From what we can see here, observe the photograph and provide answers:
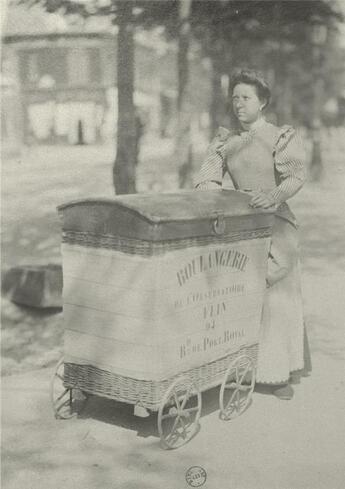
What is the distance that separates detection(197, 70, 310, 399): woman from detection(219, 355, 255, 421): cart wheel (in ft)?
0.43

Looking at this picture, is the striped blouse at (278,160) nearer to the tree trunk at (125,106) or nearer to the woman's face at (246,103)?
the woman's face at (246,103)

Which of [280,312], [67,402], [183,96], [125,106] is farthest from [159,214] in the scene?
[183,96]

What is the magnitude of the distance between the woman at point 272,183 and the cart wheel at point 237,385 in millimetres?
131

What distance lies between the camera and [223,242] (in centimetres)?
352

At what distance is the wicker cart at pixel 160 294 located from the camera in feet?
10.5

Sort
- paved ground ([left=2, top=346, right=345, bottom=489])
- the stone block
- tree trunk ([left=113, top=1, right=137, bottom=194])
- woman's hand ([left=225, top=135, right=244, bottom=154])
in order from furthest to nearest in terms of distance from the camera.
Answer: the stone block
tree trunk ([left=113, top=1, right=137, bottom=194])
woman's hand ([left=225, top=135, right=244, bottom=154])
paved ground ([left=2, top=346, right=345, bottom=489])

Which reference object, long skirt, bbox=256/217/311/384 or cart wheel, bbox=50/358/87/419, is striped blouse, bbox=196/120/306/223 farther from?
cart wheel, bbox=50/358/87/419

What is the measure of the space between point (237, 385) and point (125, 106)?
281cm

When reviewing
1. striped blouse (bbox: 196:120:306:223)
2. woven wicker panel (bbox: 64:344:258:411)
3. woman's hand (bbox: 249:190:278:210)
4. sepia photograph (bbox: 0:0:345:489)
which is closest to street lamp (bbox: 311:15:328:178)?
sepia photograph (bbox: 0:0:345:489)

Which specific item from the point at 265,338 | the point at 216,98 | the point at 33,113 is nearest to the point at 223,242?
the point at 265,338

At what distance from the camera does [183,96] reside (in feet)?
24.0

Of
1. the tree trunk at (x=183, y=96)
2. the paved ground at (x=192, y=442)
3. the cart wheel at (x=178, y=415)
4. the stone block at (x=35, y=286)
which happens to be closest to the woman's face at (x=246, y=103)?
the cart wheel at (x=178, y=415)

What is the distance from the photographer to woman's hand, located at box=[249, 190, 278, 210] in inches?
146

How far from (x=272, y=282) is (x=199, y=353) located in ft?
2.52
